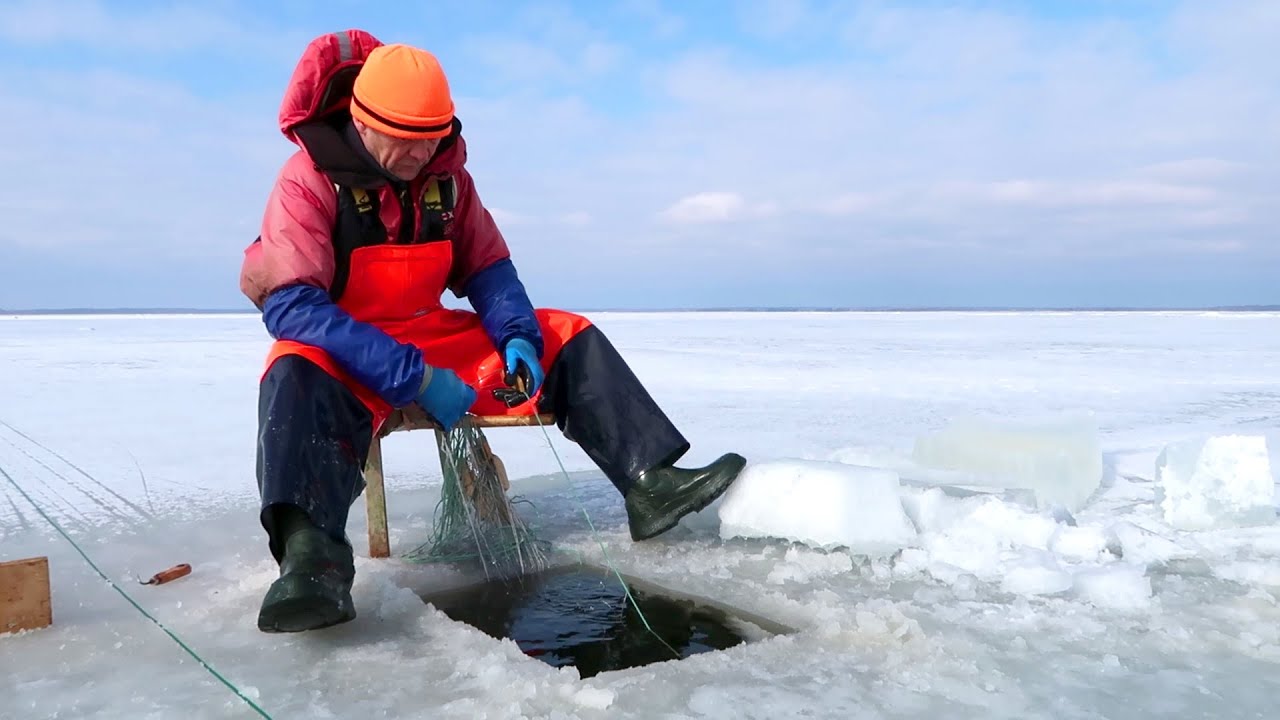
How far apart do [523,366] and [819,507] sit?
2.78 ft

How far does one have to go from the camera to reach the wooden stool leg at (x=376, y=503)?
2.14m

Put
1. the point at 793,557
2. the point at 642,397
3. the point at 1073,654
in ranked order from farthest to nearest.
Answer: the point at 642,397, the point at 793,557, the point at 1073,654

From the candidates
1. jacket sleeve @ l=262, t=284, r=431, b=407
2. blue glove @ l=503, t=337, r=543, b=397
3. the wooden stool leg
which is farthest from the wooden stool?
jacket sleeve @ l=262, t=284, r=431, b=407

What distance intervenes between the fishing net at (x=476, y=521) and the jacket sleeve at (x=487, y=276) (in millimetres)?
279

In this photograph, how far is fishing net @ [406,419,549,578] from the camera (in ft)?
7.29

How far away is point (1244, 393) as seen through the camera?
18.1 feet

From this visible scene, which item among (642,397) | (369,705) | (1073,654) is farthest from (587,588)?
(1073,654)

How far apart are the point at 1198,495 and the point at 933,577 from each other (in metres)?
0.97

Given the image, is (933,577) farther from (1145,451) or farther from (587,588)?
(1145,451)

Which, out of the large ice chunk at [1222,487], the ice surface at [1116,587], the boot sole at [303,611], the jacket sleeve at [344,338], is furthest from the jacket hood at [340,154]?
the large ice chunk at [1222,487]

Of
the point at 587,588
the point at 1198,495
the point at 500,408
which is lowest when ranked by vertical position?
the point at 587,588

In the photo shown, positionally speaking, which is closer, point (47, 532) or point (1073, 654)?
point (1073, 654)

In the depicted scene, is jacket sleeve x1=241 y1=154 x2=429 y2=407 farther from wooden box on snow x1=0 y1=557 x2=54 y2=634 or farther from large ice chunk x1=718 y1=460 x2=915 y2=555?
large ice chunk x1=718 y1=460 x2=915 y2=555

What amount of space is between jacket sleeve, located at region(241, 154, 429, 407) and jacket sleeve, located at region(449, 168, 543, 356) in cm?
36
